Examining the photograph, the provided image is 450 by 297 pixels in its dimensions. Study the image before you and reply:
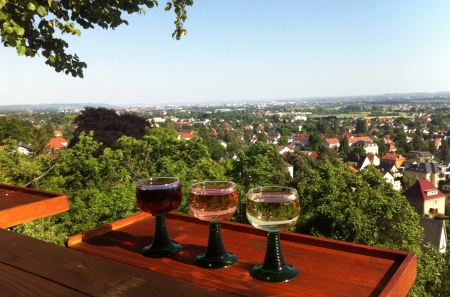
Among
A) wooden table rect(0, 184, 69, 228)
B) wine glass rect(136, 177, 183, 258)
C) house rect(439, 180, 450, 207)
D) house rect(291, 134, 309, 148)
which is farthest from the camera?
house rect(291, 134, 309, 148)

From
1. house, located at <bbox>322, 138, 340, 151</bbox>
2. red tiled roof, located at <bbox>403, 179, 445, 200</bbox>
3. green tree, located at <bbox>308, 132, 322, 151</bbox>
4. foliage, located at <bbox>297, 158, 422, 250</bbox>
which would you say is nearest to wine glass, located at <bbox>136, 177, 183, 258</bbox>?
foliage, located at <bbox>297, 158, 422, 250</bbox>

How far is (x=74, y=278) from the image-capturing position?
595 millimetres

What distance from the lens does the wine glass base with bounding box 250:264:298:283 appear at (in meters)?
0.77

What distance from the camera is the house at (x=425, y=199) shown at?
25750 mm

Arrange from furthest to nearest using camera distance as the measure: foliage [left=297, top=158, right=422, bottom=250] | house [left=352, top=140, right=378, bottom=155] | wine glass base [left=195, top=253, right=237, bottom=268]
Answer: house [left=352, top=140, right=378, bottom=155] → foliage [left=297, top=158, right=422, bottom=250] → wine glass base [left=195, top=253, right=237, bottom=268]

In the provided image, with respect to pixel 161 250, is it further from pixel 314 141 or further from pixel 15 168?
pixel 314 141

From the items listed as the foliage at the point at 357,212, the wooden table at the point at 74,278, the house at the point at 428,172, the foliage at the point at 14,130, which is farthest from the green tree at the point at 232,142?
the wooden table at the point at 74,278

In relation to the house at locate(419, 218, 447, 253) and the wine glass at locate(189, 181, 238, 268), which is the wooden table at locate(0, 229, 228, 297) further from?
the house at locate(419, 218, 447, 253)

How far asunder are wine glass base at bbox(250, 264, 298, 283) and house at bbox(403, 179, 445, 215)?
2804 centimetres

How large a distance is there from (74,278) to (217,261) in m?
0.34

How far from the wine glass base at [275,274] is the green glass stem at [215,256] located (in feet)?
0.25

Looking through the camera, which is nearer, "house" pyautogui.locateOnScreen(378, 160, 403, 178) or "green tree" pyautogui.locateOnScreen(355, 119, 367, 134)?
"house" pyautogui.locateOnScreen(378, 160, 403, 178)

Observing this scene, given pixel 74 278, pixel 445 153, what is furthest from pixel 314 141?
pixel 74 278

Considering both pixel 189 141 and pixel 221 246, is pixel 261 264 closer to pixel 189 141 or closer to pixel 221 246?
pixel 221 246
